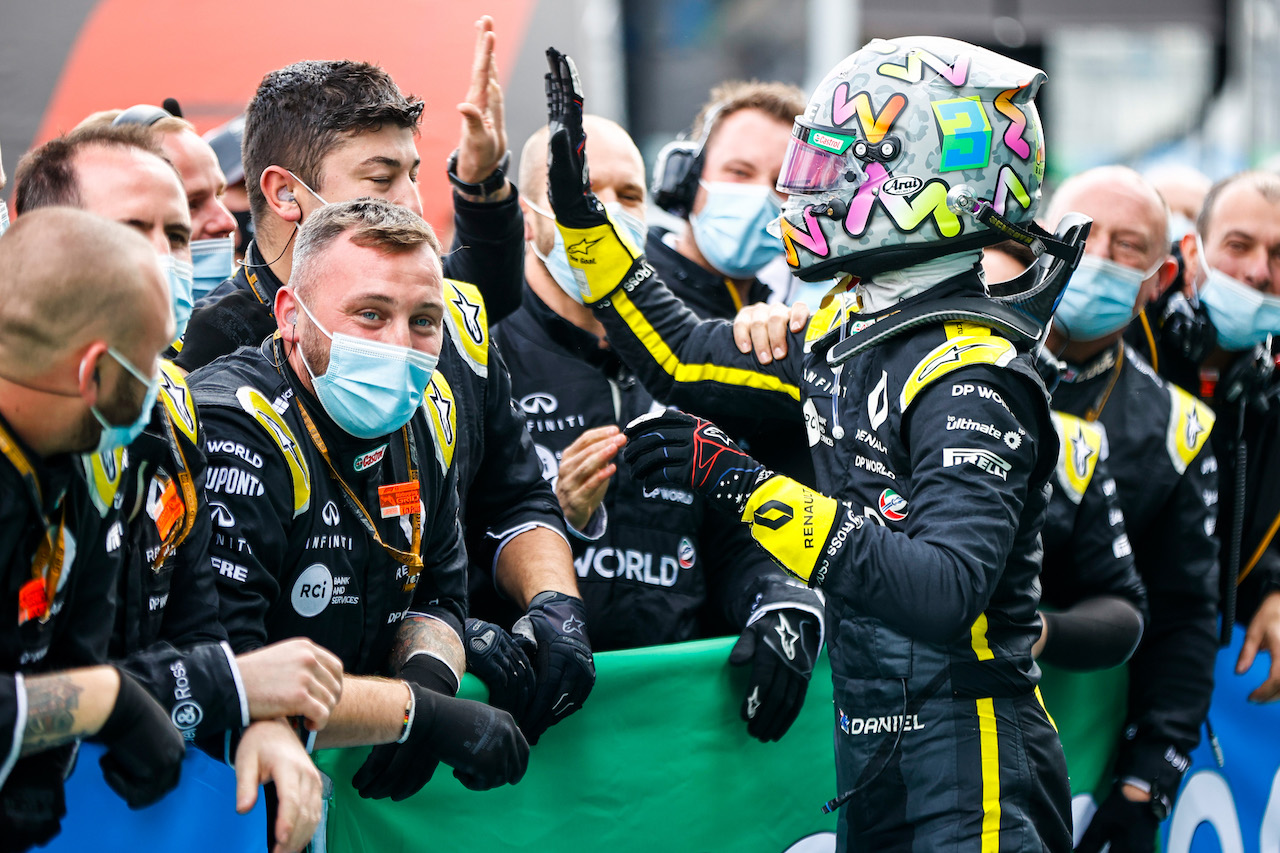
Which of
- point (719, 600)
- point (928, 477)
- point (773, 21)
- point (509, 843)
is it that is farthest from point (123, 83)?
point (773, 21)

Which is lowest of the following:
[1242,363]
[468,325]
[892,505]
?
[1242,363]

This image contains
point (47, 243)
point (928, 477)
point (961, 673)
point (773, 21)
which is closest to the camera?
point (47, 243)

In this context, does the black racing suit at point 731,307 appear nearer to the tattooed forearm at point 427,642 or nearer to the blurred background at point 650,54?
the tattooed forearm at point 427,642

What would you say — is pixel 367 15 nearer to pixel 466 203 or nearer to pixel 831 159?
pixel 466 203

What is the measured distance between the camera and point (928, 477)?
254cm

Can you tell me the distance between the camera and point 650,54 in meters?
14.8

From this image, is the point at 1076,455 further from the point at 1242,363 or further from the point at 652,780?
the point at 652,780

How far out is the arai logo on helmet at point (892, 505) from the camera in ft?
8.91

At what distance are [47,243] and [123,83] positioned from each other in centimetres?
636

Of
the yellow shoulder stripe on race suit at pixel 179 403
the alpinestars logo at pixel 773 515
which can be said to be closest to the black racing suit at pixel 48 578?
the yellow shoulder stripe on race suit at pixel 179 403

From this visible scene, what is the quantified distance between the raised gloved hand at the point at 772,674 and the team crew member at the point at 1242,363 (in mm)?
1770

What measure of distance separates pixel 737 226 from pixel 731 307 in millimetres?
294

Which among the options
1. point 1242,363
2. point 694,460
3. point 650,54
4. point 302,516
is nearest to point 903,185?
point 694,460

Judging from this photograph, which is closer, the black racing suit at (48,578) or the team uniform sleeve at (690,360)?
the black racing suit at (48,578)
